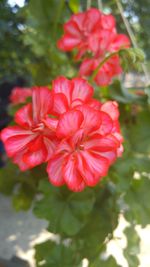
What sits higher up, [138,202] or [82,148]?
[82,148]

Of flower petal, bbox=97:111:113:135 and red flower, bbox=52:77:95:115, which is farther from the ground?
red flower, bbox=52:77:95:115

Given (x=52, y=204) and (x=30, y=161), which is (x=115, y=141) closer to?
(x=30, y=161)

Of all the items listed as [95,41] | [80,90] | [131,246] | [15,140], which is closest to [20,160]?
[15,140]

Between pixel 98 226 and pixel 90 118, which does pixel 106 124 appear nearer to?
pixel 90 118

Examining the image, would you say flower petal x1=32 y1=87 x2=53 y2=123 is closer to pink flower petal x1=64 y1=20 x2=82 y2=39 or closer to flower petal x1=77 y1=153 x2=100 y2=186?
flower petal x1=77 y1=153 x2=100 y2=186

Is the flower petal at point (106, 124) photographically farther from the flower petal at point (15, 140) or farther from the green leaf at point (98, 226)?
the green leaf at point (98, 226)

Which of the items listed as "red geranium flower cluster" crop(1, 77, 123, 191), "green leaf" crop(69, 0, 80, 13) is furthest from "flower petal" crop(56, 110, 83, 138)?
"green leaf" crop(69, 0, 80, 13)
